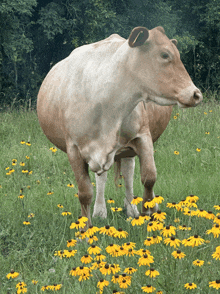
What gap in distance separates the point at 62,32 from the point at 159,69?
12.5m

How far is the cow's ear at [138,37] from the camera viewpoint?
111 inches

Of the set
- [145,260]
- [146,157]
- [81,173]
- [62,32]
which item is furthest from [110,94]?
[62,32]

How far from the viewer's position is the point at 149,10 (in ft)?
55.5

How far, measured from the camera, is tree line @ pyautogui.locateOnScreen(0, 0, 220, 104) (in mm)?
13227

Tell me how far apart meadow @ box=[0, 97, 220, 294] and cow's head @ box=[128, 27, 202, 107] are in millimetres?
713

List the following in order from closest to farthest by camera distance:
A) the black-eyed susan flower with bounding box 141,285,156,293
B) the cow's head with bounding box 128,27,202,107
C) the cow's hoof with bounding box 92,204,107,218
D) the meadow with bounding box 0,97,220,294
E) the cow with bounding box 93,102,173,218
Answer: the black-eyed susan flower with bounding box 141,285,156,293 < the meadow with bounding box 0,97,220,294 < the cow's head with bounding box 128,27,202,107 < the cow with bounding box 93,102,173,218 < the cow's hoof with bounding box 92,204,107,218

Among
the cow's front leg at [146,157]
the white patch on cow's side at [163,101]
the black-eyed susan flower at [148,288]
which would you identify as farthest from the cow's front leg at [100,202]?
the black-eyed susan flower at [148,288]

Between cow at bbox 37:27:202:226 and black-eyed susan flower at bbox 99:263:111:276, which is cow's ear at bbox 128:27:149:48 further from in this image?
black-eyed susan flower at bbox 99:263:111:276

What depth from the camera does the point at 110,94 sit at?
310cm

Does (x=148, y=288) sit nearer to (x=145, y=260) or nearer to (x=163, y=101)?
(x=145, y=260)

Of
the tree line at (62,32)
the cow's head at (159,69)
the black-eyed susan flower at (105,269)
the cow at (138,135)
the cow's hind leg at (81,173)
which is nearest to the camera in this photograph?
the black-eyed susan flower at (105,269)

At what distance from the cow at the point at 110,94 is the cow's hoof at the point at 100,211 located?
21.5 inches

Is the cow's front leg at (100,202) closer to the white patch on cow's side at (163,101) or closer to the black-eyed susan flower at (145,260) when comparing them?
the white patch on cow's side at (163,101)

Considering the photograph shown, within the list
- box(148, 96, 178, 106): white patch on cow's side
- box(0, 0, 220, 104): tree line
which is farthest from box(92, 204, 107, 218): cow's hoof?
box(0, 0, 220, 104): tree line
